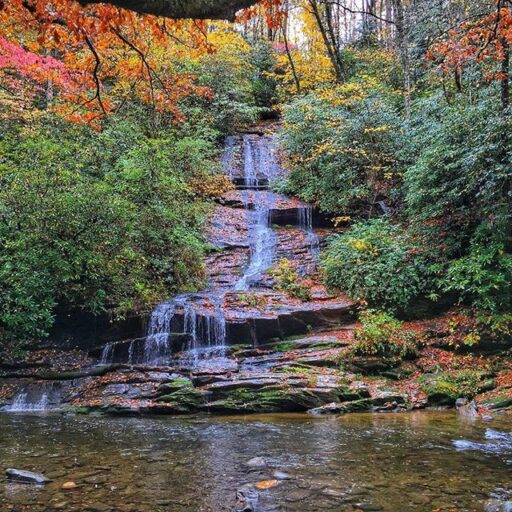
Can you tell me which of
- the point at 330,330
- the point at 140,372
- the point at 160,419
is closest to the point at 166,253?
the point at 140,372

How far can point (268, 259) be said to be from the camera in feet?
48.3

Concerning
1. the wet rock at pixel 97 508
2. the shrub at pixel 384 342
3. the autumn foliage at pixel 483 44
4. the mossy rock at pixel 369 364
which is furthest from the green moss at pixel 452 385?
the wet rock at pixel 97 508

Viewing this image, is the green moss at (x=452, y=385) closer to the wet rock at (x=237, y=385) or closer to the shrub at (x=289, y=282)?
the wet rock at (x=237, y=385)

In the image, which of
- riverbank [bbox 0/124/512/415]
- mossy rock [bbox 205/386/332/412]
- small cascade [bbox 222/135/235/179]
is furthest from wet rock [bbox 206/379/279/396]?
small cascade [bbox 222/135/235/179]

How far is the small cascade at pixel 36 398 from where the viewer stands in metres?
8.70

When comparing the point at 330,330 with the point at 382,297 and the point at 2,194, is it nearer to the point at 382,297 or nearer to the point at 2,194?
the point at 382,297

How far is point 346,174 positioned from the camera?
50.6 feet

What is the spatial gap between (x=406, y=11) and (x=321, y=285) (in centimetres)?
1123

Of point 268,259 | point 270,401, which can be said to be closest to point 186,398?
point 270,401

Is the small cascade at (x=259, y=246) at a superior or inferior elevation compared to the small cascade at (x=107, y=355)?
superior

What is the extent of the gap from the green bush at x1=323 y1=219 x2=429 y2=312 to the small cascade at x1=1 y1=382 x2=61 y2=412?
7.15 m

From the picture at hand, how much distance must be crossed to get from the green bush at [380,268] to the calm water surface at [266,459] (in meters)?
3.98

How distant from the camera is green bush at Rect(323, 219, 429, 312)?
36.7 ft

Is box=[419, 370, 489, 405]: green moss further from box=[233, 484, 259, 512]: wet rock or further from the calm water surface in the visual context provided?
box=[233, 484, 259, 512]: wet rock
